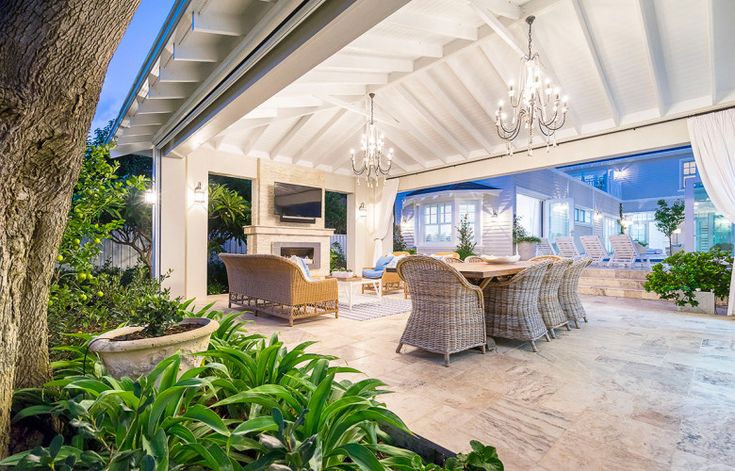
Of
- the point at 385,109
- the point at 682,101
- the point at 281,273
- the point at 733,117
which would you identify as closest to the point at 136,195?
the point at 281,273

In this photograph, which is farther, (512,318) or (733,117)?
(733,117)

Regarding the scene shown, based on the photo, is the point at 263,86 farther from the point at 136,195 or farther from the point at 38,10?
the point at 136,195

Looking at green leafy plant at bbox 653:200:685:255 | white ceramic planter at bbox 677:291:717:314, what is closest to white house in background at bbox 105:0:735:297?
white ceramic planter at bbox 677:291:717:314

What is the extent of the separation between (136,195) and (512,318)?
269 inches

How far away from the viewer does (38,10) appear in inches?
36.1

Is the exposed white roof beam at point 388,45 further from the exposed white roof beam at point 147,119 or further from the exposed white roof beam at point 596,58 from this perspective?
the exposed white roof beam at point 147,119

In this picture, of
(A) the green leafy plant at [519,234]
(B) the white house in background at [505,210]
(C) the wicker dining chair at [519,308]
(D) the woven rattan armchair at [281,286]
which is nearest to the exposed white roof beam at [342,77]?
(D) the woven rattan armchair at [281,286]

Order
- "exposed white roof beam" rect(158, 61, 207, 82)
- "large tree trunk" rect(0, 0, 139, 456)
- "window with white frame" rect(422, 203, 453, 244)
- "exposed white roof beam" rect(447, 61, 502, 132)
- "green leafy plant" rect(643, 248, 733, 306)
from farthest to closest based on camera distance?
1. "window with white frame" rect(422, 203, 453, 244)
2. "exposed white roof beam" rect(447, 61, 502, 132)
3. "green leafy plant" rect(643, 248, 733, 306)
4. "exposed white roof beam" rect(158, 61, 207, 82)
5. "large tree trunk" rect(0, 0, 139, 456)

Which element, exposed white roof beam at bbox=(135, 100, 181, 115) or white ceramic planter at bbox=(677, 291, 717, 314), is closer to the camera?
exposed white roof beam at bbox=(135, 100, 181, 115)

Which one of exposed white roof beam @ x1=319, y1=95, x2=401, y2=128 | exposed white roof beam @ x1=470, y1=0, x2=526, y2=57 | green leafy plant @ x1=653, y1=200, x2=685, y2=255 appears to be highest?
exposed white roof beam @ x1=470, y1=0, x2=526, y2=57

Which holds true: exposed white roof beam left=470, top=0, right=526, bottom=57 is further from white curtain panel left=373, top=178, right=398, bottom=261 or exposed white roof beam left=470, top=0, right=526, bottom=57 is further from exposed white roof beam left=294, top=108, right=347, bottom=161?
white curtain panel left=373, top=178, right=398, bottom=261

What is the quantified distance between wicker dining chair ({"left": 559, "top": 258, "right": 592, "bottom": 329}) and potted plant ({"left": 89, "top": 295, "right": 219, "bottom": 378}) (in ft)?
13.0

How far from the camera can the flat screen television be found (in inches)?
314

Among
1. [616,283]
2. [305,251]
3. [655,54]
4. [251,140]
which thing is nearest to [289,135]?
[251,140]
